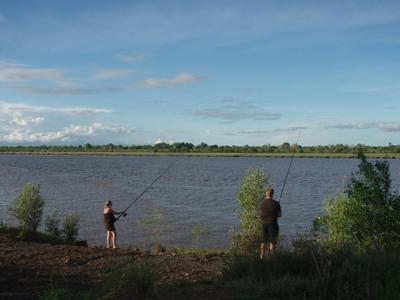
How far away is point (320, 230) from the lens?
53.5ft

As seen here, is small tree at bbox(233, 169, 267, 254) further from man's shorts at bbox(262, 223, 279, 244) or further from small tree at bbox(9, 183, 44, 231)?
small tree at bbox(9, 183, 44, 231)

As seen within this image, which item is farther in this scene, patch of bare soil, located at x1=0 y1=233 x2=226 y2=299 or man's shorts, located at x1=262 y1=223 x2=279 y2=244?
man's shorts, located at x1=262 y1=223 x2=279 y2=244

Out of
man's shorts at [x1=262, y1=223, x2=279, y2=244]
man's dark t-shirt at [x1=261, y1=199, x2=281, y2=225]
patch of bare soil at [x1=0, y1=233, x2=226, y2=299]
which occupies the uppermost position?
man's dark t-shirt at [x1=261, y1=199, x2=281, y2=225]

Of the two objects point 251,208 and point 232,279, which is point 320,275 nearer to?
point 232,279

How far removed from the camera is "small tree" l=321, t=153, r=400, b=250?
12.9 m

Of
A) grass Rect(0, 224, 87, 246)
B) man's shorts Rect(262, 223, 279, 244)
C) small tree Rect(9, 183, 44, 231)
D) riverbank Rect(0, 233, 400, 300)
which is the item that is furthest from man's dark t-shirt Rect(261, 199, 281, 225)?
small tree Rect(9, 183, 44, 231)

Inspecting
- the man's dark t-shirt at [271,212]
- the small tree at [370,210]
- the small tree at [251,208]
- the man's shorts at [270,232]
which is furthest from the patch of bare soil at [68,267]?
the small tree at [370,210]

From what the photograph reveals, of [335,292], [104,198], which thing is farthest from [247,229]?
[104,198]

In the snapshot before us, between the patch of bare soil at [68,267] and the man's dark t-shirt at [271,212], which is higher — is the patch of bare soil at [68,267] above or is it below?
below

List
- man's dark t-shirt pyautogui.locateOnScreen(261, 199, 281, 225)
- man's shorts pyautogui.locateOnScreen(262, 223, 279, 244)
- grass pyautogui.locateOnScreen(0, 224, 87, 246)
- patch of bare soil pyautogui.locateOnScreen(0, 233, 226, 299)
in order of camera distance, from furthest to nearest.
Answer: grass pyautogui.locateOnScreen(0, 224, 87, 246) → man's dark t-shirt pyautogui.locateOnScreen(261, 199, 281, 225) → man's shorts pyautogui.locateOnScreen(262, 223, 279, 244) → patch of bare soil pyautogui.locateOnScreen(0, 233, 226, 299)

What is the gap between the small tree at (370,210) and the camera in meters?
12.9

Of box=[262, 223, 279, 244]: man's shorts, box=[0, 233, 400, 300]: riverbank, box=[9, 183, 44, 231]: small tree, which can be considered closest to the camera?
box=[0, 233, 400, 300]: riverbank

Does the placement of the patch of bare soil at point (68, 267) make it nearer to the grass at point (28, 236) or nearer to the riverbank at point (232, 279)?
the riverbank at point (232, 279)

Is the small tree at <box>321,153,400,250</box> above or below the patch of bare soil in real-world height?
above
